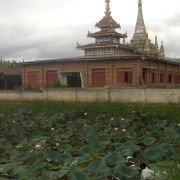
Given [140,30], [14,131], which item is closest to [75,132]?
[14,131]

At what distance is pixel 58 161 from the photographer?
8.61m

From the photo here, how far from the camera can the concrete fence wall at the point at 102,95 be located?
2038 centimetres

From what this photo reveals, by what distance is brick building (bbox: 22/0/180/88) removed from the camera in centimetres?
2888

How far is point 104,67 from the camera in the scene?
29.5 m

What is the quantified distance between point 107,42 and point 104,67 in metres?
3.96

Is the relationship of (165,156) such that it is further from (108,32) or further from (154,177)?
(108,32)

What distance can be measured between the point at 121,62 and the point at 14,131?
1694 centimetres

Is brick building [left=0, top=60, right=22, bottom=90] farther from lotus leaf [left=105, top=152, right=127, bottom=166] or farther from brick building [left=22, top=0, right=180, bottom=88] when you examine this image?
lotus leaf [left=105, top=152, right=127, bottom=166]

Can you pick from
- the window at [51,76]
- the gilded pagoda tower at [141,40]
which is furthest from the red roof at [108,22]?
the window at [51,76]

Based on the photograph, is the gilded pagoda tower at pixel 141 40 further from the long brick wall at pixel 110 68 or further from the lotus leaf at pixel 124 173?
the lotus leaf at pixel 124 173

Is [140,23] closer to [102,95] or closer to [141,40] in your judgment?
[141,40]

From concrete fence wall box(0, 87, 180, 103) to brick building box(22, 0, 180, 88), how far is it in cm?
617

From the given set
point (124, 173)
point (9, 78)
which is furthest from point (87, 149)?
point (9, 78)

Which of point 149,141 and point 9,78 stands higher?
point 9,78
